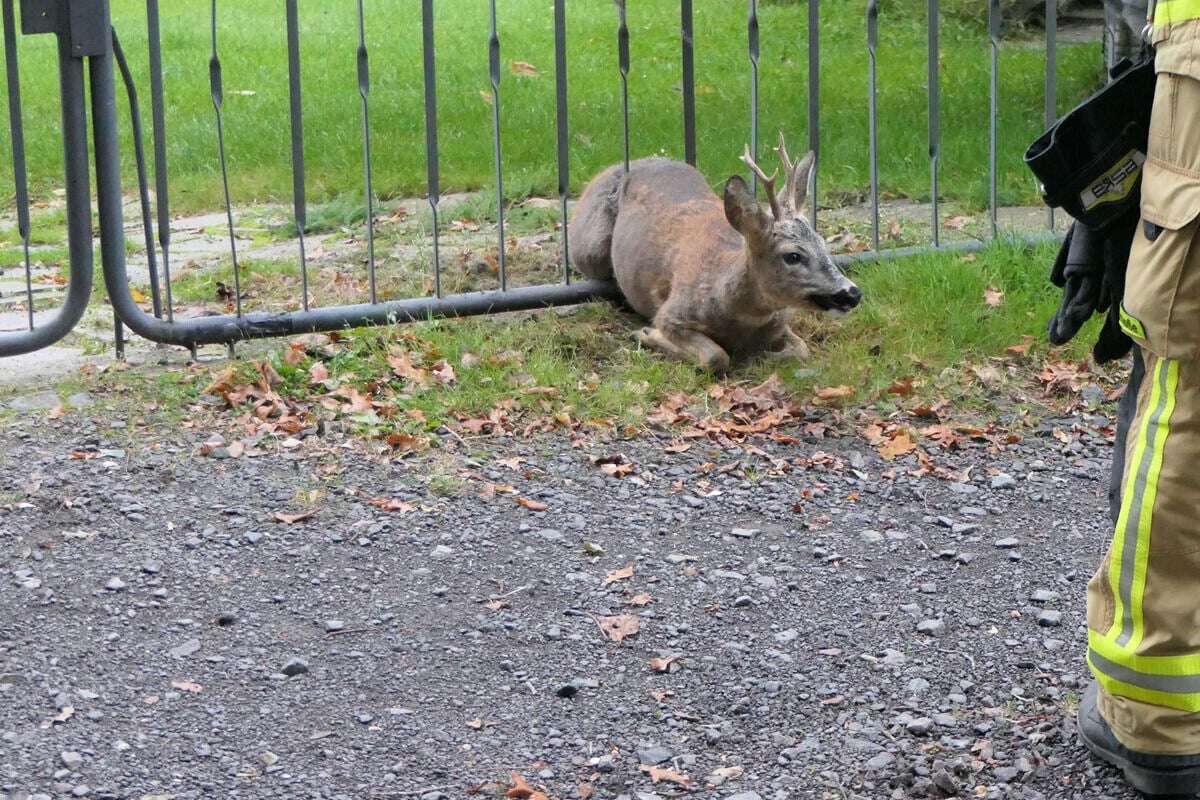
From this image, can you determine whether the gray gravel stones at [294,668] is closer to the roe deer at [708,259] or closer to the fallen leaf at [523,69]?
the roe deer at [708,259]

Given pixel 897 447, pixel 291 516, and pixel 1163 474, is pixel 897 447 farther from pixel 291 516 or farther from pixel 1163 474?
pixel 1163 474

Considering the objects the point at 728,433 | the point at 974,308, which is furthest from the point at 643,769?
the point at 974,308

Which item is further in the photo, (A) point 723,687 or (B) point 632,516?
(B) point 632,516

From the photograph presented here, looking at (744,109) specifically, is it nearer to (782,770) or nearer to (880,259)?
(880,259)

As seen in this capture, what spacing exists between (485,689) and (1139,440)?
1.80 m

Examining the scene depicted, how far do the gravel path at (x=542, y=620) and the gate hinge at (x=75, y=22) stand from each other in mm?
1476

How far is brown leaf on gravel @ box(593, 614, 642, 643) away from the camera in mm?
4621

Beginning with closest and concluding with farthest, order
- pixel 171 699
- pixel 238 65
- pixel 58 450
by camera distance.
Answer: pixel 171 699 < pixel 58 450 < pixel 238 65

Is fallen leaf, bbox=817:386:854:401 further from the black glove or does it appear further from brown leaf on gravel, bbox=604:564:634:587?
the black glove

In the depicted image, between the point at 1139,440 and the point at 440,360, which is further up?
the point at 1139,440

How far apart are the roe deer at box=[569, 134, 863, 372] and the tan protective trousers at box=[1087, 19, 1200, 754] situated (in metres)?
3.30

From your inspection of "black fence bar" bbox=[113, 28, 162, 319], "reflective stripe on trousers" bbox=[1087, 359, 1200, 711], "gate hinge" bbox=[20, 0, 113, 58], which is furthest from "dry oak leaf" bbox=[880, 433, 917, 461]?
"gate hinge" bbox=[20, 0, 113, 58]

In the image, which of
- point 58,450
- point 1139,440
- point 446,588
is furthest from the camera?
point 58,450

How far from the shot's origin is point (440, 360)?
22.5 feet
